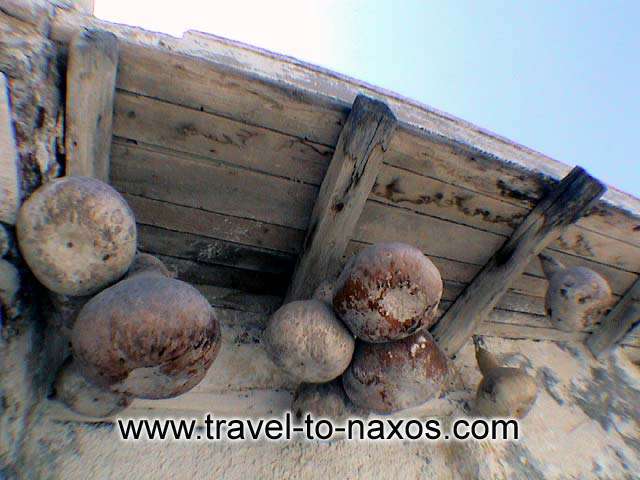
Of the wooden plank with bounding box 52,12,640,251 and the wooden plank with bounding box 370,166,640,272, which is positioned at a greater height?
the wooden plank with bounding box 52,12,640,251

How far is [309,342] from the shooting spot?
1361 millimetres

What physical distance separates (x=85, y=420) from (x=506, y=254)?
7.08 ft

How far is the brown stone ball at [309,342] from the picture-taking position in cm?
136

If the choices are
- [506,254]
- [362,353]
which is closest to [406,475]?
[362,353]

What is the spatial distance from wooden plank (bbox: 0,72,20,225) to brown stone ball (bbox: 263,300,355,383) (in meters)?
0.90

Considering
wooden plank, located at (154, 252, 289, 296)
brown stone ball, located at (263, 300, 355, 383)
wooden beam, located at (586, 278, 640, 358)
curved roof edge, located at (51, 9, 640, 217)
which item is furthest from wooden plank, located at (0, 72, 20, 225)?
wooden beam, located at (586, 278, 640, 358)

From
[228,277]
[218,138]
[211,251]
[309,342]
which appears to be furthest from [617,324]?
[218,138]

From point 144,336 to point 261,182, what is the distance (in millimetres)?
867

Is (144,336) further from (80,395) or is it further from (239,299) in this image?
(239,299)

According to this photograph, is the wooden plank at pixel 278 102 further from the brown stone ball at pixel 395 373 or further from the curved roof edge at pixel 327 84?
the brown stone ball at pixel 395 373

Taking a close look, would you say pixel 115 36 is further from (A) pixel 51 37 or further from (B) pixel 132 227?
(B) pixel 132 227

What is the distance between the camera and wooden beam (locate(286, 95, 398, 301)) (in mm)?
1497

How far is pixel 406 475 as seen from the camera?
73.3 inches

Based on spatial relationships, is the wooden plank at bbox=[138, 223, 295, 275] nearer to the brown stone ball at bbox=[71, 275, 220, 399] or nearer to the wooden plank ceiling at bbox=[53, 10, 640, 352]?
the wooden plank ceiling at bbox=[53, 10, 640, 352]
